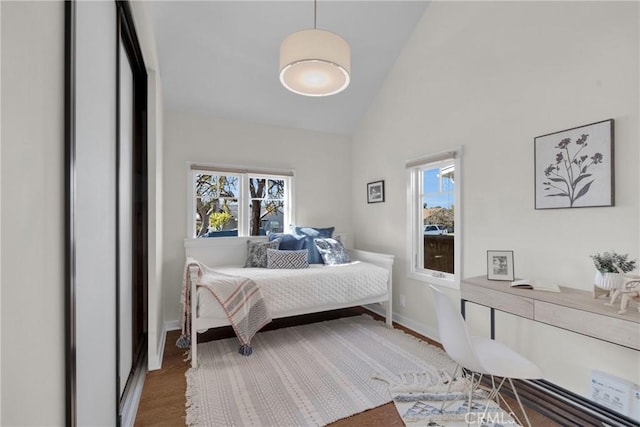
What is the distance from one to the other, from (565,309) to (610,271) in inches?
12.4

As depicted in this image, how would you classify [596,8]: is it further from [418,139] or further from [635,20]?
[418,139]

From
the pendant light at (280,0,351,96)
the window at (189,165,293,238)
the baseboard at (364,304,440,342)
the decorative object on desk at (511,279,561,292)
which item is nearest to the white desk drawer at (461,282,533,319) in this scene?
the decorative object on desk at (511,279,561,292)

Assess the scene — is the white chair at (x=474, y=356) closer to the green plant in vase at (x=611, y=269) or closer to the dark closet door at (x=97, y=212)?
the green plant in vase at (x=611, y=269)

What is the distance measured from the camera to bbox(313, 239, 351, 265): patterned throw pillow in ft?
11.5

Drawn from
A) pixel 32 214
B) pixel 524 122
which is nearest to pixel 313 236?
pixel 524 122

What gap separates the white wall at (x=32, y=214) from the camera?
502 mm

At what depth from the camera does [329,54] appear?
1.86 m

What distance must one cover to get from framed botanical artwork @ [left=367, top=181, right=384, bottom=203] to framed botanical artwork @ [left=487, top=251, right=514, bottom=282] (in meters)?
1.67

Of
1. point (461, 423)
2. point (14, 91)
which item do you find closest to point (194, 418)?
point (461, 423)

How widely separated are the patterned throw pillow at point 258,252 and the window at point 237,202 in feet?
1.25

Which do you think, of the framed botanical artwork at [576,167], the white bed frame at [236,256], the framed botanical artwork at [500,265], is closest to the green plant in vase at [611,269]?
the framed botanical artwork at [576,167]

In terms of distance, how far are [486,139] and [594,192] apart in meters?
0.88

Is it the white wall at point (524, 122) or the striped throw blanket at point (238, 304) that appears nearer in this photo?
the white wall at point (524, 122)

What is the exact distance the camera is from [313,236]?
144 inches
